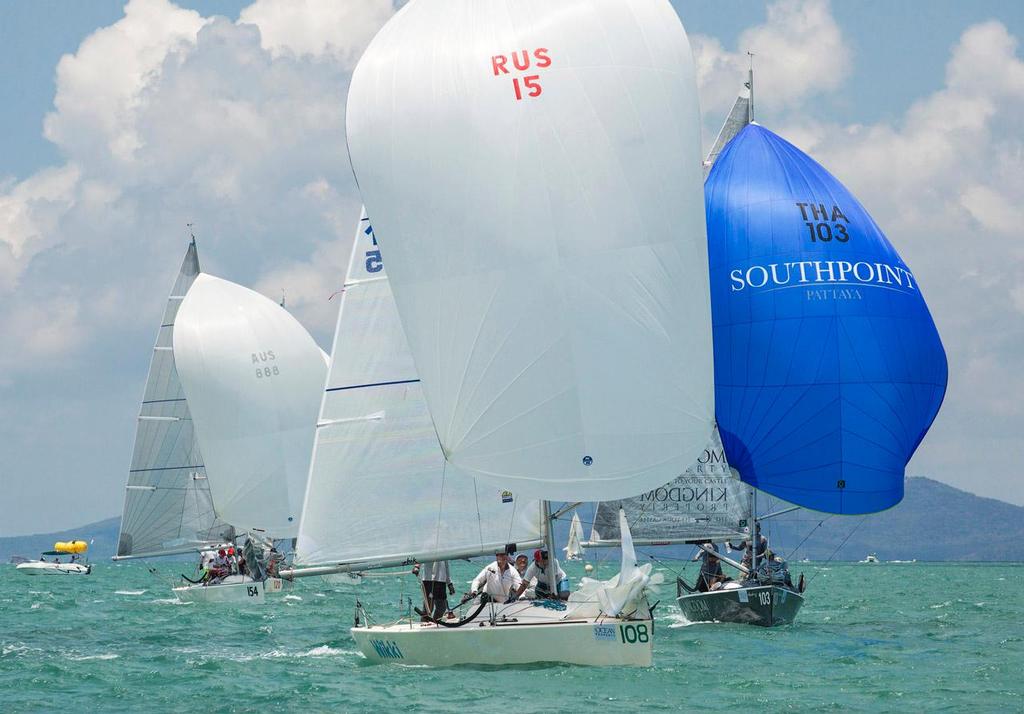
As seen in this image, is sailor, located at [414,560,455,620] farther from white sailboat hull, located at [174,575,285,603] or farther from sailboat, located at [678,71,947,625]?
white sailboat hull, located at [174,575,285,603]

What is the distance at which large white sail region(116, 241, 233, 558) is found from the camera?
49438mm

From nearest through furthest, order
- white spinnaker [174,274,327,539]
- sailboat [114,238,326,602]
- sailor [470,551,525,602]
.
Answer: sailor [470,551,525,602] < white spinnaker [174,274,327,539] < sailboat [114,238,326,602]

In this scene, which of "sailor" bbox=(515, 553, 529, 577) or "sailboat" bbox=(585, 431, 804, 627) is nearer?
"sailor" bbox=(515, 553, 529, 577)

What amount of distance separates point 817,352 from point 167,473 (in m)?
28.3

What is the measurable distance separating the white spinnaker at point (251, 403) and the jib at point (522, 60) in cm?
2487

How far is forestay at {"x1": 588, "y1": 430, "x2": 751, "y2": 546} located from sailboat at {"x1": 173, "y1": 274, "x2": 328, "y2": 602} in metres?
14.8

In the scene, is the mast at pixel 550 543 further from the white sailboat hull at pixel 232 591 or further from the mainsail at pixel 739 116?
the white sailboat hull at pixel 232 591

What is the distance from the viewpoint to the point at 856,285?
27578mm

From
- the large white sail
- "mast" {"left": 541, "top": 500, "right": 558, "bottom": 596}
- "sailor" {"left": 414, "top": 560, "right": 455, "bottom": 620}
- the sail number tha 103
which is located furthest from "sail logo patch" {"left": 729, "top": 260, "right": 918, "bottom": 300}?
the large white sail

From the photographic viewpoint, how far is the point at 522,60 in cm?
1991

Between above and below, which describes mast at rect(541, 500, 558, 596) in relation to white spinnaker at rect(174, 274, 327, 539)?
below

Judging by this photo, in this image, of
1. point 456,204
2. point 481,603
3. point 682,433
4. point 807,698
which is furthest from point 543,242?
point 807,698

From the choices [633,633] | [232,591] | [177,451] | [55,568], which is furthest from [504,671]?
[55,568]

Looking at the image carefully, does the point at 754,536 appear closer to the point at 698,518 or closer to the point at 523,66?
the point at 698,518
